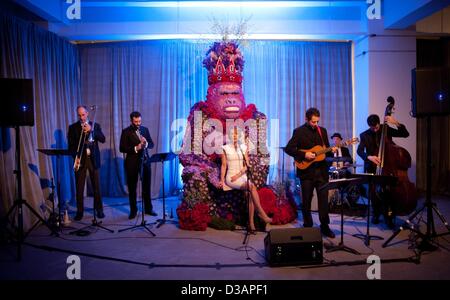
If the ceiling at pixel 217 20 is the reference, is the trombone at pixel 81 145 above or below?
below

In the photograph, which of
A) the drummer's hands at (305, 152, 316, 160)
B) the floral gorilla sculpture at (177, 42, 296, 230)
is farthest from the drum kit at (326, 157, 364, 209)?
the drummer's hands at (305, 152, 316, 160)

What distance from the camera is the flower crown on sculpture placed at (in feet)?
23.0

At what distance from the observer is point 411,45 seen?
27.0 feet

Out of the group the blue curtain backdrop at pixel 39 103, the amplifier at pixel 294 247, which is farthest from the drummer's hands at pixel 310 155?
the blue curtain backdrop at pixel 39 103

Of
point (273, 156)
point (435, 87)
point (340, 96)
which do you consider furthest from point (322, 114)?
point (435, 87)

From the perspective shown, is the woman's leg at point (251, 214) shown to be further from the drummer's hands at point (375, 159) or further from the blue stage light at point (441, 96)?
the blue stage light at point (441, 96)

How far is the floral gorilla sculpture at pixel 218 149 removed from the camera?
20.2ft

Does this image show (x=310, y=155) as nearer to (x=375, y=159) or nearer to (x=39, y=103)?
(x=375, y=159)

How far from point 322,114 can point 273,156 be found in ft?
5.27

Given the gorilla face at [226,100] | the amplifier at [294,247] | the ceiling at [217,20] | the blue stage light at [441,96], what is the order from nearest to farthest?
the amplifier at [294,247] → the blue stage light at [441,96] → the gorilla face at [226,100] → the ceiling at [217,20]

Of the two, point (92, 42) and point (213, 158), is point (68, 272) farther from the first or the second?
point (92, 42)

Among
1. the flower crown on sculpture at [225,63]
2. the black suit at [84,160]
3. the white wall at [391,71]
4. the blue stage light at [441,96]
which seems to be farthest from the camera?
the white wall at [391,71]

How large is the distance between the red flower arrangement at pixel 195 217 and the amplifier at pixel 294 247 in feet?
6.63

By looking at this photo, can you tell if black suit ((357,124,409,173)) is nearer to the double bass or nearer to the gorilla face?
the double bass
